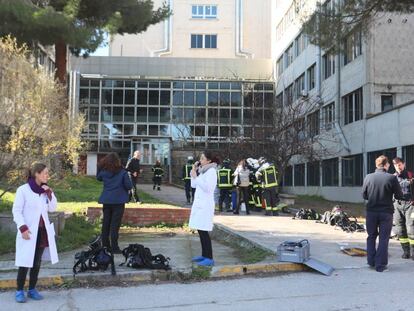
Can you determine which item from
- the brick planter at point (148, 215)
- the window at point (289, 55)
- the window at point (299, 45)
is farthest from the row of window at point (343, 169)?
the brick planter at point (148, 215)

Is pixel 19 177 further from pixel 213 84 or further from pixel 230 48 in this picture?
pixel 230 48

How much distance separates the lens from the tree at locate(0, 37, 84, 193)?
1228cm

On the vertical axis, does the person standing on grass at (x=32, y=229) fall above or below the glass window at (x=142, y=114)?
below

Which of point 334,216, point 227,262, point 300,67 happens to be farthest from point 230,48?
point 227,262

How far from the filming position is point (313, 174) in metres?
39.8

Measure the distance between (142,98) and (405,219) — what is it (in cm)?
4293

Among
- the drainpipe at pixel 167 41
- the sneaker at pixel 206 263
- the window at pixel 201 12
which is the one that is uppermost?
the window at pixel 201 12

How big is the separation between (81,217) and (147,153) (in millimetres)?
34057

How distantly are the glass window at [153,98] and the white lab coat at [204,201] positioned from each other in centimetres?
4300

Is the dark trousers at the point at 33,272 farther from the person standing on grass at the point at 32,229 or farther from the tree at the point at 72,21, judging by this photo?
the tree at the point at 72,21

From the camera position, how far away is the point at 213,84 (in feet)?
170

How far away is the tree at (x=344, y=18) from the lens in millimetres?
16781

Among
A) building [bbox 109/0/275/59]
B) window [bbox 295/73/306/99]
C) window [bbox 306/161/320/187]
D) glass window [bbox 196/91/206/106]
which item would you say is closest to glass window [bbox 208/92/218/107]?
glass window [bbox 196/91/206/106]

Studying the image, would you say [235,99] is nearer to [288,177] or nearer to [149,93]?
[149,93]
